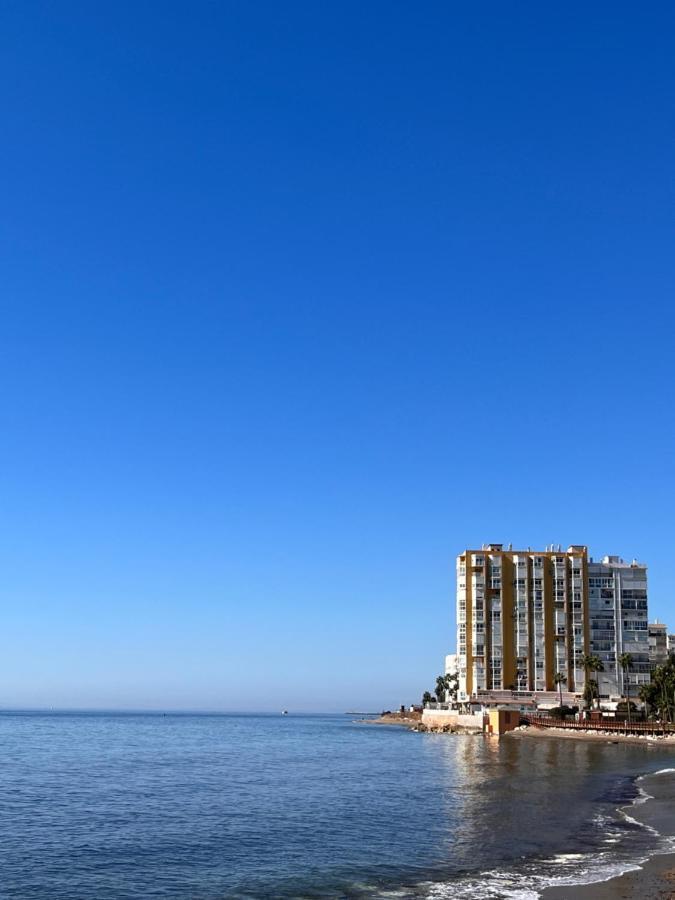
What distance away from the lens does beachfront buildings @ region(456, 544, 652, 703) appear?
18225 cm

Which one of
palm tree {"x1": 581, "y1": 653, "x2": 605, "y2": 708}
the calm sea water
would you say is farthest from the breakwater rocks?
the calm sea water

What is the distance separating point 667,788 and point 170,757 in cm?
6222

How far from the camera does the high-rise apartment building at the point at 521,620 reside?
182 metres

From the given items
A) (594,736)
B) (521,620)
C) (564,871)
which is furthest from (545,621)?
(564,871)

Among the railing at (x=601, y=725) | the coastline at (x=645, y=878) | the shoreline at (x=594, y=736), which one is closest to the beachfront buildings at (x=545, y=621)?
the railing at (x=601, y=725)

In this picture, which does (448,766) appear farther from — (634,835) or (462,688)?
(462,688)

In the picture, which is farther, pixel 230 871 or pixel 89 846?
Answer: pixel 89 846

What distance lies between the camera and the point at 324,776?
3273 inches

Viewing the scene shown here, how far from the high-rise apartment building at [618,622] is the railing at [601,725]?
2669 centimetres

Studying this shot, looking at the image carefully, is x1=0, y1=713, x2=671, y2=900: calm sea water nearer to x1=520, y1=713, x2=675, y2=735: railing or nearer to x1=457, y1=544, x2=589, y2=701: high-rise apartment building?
x1=520, y1=713, x2=675, y2=735: railing

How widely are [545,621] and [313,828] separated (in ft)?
468

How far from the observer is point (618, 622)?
186 m

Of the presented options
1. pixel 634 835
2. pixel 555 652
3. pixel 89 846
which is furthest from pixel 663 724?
pixel 89 846

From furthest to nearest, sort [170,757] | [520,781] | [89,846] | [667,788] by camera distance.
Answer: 1. [170,757]
2. [520,781]
3. [667,788]
4. [89,846]
